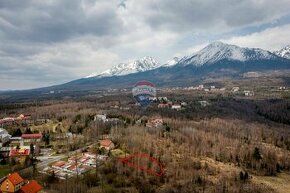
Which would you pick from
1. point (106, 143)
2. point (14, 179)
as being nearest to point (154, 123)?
point (106, 143)

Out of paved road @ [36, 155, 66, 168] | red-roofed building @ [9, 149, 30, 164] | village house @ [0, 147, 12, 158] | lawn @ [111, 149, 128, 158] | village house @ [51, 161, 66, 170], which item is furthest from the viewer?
lawn @ [111, 149, 128, 158]

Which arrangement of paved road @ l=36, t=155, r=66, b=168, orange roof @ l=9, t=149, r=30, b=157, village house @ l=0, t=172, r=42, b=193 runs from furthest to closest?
orange roof @ l=9, t=149, r=30, b=157 < paved road @ l=36, t=155, r=66, b=168 < village house @ l=0, t=172, r=42, b=193

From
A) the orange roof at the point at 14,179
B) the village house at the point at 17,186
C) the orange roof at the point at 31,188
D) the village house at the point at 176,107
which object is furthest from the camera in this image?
the village house at the point at 176,107

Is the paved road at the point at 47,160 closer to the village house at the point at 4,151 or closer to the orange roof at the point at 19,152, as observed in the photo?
the orange roof at the point at 19,152

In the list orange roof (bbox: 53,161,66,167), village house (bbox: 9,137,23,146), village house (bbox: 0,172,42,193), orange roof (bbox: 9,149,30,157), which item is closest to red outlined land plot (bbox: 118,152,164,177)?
orange roof (bbox: 53,161,66,167)

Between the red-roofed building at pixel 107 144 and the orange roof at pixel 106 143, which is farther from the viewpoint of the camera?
the orange roof at pixel 106 143

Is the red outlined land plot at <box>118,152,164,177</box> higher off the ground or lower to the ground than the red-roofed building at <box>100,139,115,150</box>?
lower

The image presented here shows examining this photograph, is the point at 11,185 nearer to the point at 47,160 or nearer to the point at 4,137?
the point at 47,160

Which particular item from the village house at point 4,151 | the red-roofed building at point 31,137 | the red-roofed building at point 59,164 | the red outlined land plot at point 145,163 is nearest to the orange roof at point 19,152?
the village house at point 4,151

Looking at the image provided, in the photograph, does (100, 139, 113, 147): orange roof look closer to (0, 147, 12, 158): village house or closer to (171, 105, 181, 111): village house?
(0, 147, 12, 158): village house
